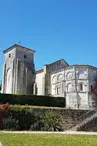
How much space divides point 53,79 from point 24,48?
14.1 m

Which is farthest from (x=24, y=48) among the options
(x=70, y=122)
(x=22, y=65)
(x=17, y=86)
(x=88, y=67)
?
(x=70, y=122)

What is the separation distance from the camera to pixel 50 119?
25.9m

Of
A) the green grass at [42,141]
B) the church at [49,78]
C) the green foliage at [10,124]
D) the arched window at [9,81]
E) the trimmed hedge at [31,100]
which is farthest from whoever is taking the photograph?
the arched window at [9,81]

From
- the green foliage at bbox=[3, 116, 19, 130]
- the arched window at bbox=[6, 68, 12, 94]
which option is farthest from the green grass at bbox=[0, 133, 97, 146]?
the arched window at bbox=[6, 68, 12, 94]

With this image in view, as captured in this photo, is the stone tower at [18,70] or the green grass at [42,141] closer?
the green grass at [42,141]

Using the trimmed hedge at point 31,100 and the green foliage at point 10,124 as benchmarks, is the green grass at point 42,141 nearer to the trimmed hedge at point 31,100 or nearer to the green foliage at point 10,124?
the green foliage at point 10,124

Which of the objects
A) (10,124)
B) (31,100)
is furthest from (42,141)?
A: (31,100)

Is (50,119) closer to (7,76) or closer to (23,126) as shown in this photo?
(23,126)

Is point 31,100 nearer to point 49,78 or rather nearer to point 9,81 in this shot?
point 49,78

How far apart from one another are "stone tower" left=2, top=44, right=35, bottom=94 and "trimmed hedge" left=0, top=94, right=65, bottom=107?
16873mm

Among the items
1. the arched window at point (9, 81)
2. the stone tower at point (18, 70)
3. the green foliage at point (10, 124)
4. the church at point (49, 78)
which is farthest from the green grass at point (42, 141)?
the arched window at point (9, 81)

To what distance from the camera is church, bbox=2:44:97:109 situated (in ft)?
154

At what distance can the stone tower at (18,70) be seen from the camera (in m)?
57.6

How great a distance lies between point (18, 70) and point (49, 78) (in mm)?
9086
